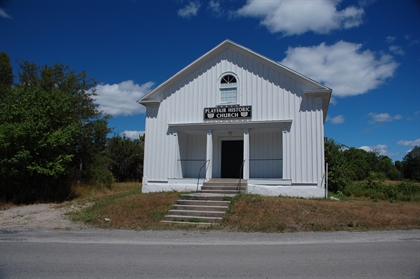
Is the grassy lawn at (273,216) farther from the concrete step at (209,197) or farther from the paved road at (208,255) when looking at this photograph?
the paved road at (208,255)

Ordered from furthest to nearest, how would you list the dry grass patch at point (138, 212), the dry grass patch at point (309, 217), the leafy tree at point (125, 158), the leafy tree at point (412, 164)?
the leafy tree at point (412, 164) < the leafy tree at point (125, 158) < the dry grass patch at point (138, 212) < the dry grass patch at point (309, 217)

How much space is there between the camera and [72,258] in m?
6.91

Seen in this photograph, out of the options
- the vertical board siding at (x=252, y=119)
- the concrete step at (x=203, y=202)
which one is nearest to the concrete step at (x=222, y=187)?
the concrete step at (x=203, y=202)

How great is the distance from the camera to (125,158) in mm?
36344

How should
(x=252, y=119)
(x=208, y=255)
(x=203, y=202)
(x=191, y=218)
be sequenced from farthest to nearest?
(x=252, y=119) < (x=203, y=202) < (x=191, y=218) < (x=208, y=255)

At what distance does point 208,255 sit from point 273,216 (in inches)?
187

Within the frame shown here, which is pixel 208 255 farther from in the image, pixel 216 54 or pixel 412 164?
pixel 412 164

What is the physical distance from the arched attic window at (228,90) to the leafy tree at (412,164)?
62.8 m

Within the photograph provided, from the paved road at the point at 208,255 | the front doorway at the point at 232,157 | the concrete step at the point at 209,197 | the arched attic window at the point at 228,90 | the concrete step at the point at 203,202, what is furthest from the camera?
the front doorway at the point at 232,157

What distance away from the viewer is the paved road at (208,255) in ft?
19.1

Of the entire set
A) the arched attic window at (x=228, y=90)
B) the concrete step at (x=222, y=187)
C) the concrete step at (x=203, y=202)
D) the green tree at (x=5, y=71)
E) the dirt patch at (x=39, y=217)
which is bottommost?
the dirt patch at (x=39, y=217)

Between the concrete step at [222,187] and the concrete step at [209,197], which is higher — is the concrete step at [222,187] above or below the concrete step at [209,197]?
above

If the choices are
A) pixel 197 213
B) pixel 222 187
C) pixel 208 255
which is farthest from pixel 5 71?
pixel 208 255

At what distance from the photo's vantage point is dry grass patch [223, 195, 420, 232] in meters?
10.6
